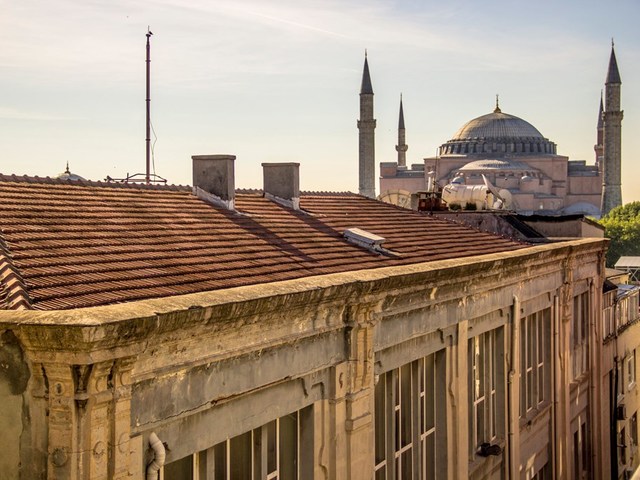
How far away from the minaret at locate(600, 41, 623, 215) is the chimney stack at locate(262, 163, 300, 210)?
101238 millimetres

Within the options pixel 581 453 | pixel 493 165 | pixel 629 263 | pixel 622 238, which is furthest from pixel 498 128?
pixel 581 453

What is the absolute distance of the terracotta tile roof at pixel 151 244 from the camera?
7.05 metres

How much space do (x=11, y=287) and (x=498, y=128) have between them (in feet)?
415

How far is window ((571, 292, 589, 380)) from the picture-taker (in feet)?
62.0

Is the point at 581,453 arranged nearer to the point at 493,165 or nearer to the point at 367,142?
the point at 367,142

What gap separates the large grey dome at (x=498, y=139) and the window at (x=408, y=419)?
377 feet

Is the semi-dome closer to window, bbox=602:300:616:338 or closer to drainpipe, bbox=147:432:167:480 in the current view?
window, bbox=602:300:616:338

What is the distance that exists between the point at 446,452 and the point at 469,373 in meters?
1.54

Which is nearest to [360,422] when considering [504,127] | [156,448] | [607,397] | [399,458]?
[399,458]

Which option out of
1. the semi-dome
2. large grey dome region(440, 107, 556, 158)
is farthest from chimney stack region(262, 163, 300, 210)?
large grey dome region(440, 107, 556, 158)

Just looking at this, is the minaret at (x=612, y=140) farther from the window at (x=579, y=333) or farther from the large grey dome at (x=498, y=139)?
the window at (x=579, y=333)

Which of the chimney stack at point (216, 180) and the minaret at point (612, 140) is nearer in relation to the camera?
the chimney stack at point (216, 180)

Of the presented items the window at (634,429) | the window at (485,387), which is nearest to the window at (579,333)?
the window at (485,387)

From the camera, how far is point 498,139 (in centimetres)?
12712
